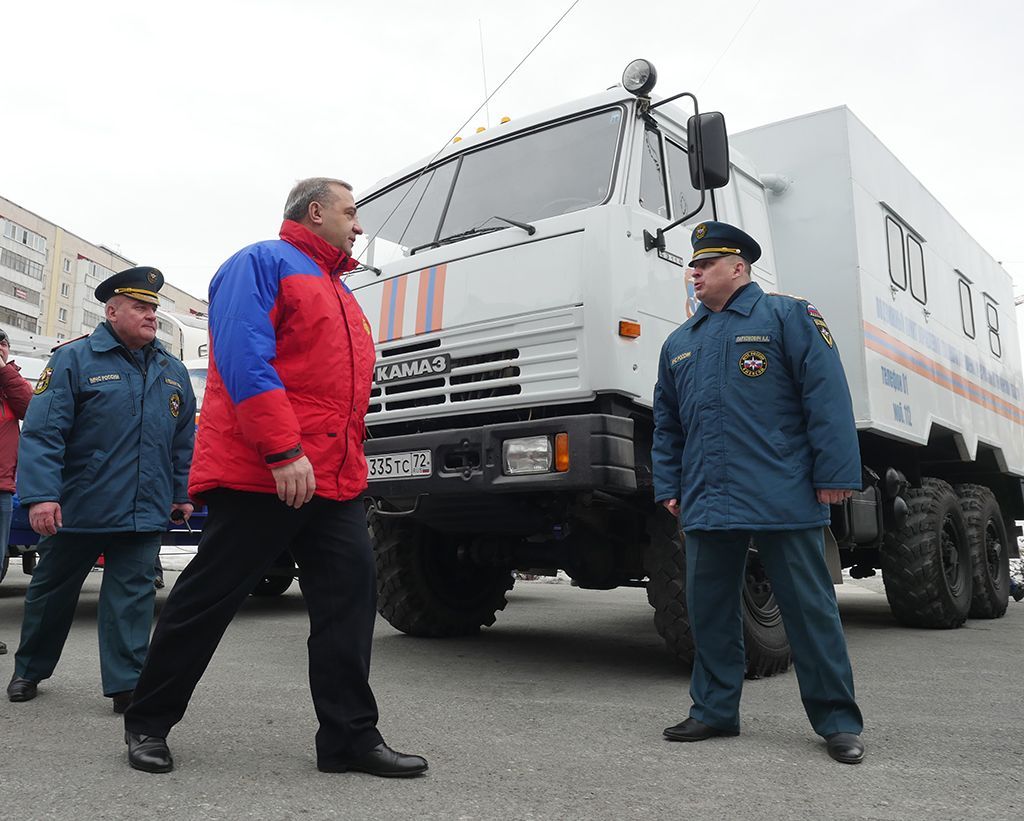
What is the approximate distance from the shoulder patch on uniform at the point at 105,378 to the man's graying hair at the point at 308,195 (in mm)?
1226

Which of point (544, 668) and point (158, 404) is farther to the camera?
point (544, 668)

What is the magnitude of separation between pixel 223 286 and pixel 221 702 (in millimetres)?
1838

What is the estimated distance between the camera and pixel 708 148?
4320 mm

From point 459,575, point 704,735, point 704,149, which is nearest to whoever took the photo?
point 704,735

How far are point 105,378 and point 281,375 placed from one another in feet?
4.42

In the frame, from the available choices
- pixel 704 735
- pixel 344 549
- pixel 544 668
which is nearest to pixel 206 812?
pixel 344 549

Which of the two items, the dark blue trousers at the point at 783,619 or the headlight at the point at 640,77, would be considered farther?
the headlight at the point at 640,77

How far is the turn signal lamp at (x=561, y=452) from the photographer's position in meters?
4.02

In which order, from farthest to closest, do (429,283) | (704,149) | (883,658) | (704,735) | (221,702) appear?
(883,658)
(429,283)
(704,149)
(221,702)
(704,735)

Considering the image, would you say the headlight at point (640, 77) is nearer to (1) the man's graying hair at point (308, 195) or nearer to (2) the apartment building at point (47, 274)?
(1) the man's graying hair at point (308, 195)

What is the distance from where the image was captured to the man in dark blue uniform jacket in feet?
10.7

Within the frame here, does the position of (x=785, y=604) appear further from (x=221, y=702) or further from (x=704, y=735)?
(x=221, y=702)

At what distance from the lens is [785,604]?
3.34 metres

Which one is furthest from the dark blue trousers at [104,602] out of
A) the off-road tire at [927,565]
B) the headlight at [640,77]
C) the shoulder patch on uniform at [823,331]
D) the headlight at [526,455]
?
the off-road tire at [927,565]
